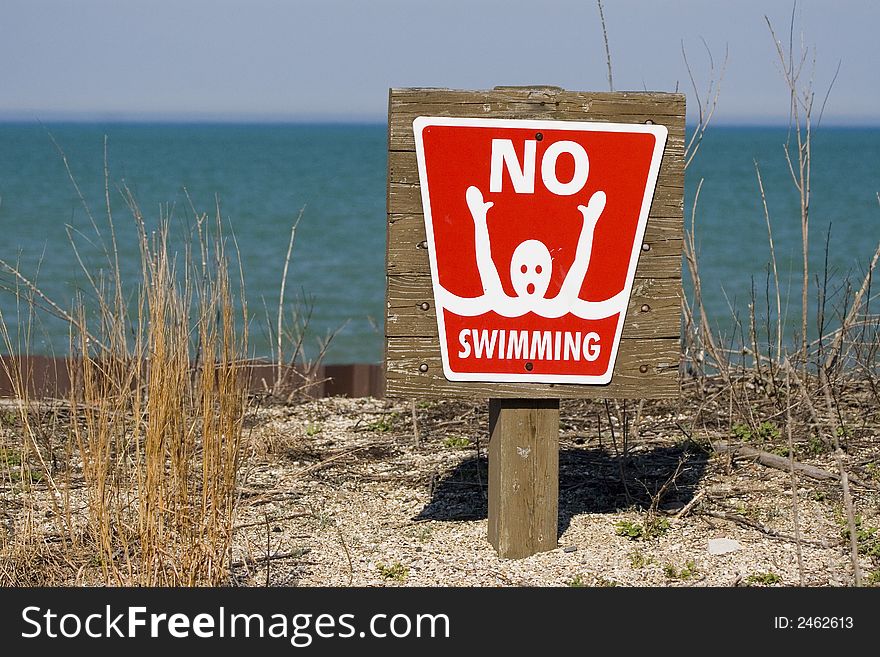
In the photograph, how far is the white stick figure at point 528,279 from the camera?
12.1ft

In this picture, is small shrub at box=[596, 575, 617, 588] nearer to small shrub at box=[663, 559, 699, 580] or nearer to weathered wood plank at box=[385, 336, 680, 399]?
small shrub at box=[663, 559, 699, 580]

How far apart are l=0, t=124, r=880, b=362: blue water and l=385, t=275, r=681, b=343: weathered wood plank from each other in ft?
1.66

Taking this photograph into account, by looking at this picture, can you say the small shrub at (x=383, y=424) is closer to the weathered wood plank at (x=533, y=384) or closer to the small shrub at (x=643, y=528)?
the small shrub at (x=643, y=528)

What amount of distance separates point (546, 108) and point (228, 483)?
A: 1.61 m

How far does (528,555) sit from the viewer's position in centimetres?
387

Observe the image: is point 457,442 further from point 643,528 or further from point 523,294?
point 523,294

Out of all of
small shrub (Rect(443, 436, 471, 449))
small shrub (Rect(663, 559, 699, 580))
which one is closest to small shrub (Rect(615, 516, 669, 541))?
small shrub (Rect(663, 559, 699, 580))

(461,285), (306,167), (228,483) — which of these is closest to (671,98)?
(461,285)

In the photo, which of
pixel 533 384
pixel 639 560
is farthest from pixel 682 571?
pixel 533 384

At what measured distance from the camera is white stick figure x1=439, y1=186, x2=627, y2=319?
12.1ft

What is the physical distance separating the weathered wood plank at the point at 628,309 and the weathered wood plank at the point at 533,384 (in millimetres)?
31

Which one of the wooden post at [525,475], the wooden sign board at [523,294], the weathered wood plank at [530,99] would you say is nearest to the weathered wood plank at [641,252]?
the wooden sign board at [523,294]

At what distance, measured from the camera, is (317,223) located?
33.8 meters

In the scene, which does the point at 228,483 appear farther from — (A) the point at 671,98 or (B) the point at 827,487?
(B) the point at 827,487
